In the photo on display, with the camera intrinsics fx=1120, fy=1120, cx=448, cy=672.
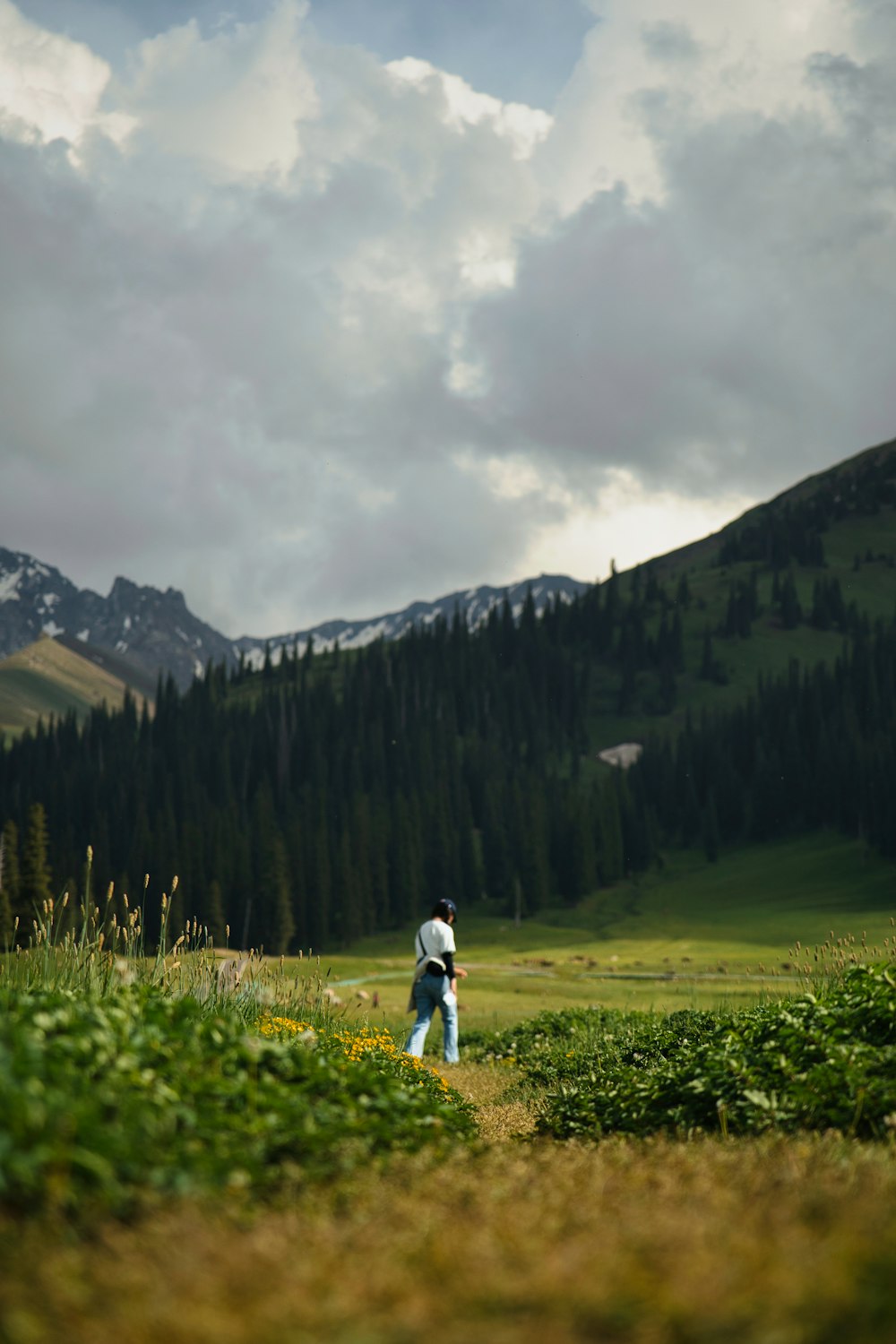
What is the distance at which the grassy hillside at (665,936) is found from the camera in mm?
50156

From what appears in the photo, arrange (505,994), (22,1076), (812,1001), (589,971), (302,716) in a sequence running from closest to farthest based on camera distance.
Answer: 1. (22,1076)
2. (812,1001)
3. (505,994)
4. (589,971)
5. (302,716)

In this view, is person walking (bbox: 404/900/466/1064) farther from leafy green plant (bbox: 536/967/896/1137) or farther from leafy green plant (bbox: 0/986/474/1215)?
leafy green plant (bbox: 0/986/474/1215)

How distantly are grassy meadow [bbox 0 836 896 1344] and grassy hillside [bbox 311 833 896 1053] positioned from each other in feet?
55.6

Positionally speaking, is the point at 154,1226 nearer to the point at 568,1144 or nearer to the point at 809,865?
the point at 568,1144

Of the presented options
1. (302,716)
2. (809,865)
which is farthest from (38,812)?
(302,716)

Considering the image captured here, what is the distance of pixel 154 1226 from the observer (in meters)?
5.57

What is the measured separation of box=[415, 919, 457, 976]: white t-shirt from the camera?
18234 millimetres

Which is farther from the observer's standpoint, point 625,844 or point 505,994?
point 625,844

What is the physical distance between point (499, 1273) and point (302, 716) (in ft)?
633

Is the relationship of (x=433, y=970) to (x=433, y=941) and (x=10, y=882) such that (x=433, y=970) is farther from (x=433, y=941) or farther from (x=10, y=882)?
(x=10, y=882)

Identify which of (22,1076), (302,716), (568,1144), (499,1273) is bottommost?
(568,1144)

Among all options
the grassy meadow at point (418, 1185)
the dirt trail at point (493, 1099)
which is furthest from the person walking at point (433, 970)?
the grassy meadow at point (418, 1185)

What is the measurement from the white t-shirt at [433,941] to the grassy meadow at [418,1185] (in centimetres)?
462

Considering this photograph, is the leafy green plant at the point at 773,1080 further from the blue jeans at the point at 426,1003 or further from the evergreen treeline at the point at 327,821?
the evergreen treeline at the point at 327,821
